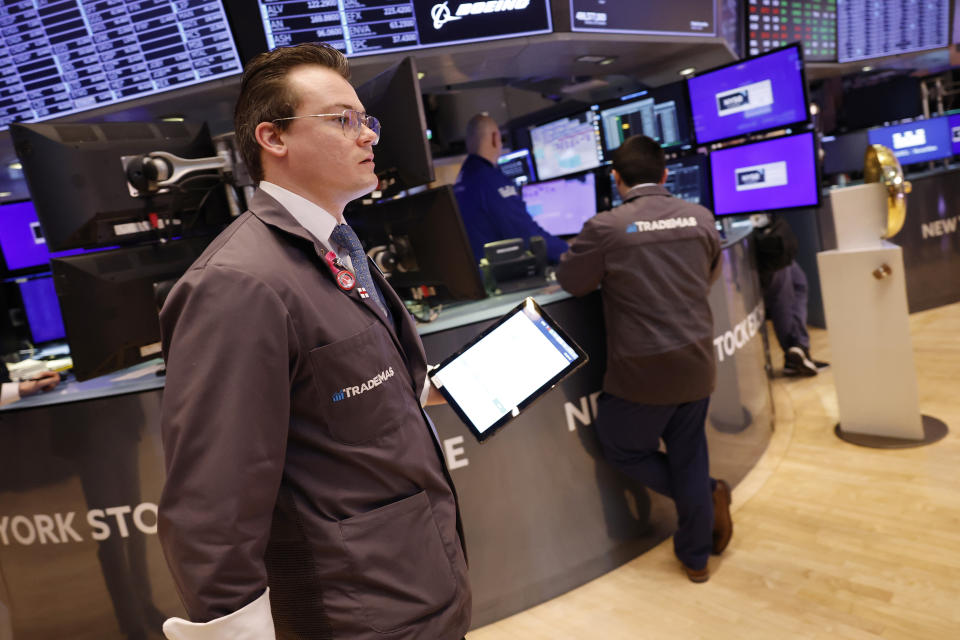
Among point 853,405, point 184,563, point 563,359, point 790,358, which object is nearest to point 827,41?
point 790,358

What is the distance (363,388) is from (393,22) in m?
2.34

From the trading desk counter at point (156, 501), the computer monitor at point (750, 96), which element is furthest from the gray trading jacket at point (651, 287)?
the computer monitor at point (750, 96)

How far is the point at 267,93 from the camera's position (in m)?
0.97

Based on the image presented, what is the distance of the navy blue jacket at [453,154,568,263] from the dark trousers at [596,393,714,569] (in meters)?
0.99

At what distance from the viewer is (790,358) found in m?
4.48

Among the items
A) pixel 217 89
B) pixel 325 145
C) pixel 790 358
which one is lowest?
pixel 790 358

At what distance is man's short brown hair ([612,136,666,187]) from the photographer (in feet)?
7.71

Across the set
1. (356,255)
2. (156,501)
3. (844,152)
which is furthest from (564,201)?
(844,152)

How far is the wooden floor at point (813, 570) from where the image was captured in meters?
2.06

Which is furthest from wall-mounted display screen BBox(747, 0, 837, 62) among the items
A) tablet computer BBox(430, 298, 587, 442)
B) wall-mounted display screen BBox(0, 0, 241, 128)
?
tablet computer BBox(430, 298, 587, 442)

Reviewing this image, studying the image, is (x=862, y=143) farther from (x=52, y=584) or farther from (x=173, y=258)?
(x=52, y=584)

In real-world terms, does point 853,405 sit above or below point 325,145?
below

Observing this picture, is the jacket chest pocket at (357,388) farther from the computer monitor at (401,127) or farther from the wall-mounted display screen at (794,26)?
the wall-mounted display screen at (794,26)

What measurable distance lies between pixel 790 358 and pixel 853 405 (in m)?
1.22
